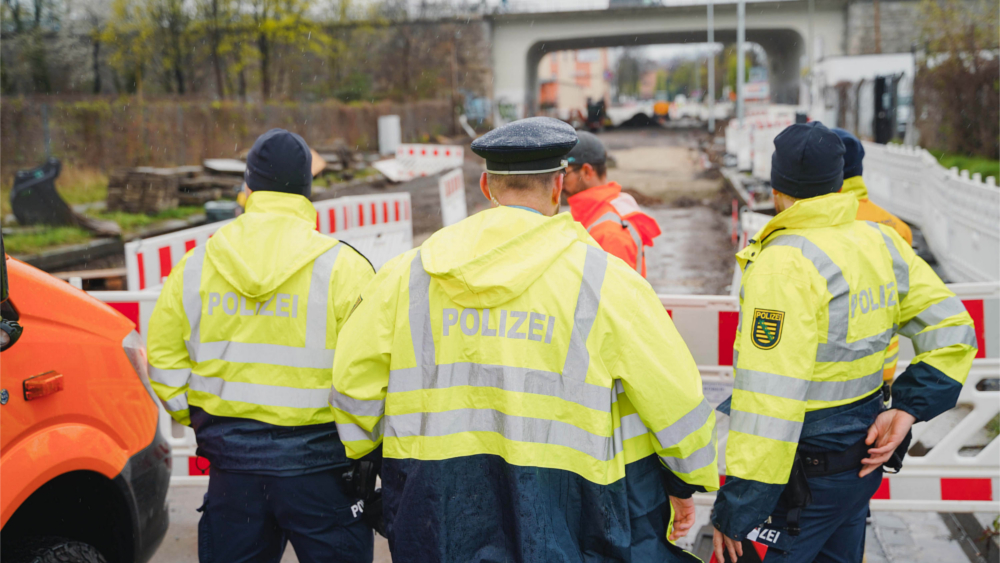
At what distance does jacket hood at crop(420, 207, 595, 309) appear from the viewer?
2033mm

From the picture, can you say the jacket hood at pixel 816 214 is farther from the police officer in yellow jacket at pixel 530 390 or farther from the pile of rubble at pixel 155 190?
the pile of rubble at pixel 155 190

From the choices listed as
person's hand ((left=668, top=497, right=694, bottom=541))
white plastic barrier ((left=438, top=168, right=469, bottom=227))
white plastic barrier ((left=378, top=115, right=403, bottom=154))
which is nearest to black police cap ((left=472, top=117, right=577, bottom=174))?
person's hand ((left=668, top=497, right=694, bottom=541))

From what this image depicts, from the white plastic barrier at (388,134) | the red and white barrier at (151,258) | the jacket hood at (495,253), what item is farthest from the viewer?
the white plastic barrier at (388,134)

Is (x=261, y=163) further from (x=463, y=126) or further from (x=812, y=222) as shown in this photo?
(x=463, y=126)

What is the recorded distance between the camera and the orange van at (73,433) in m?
2.49

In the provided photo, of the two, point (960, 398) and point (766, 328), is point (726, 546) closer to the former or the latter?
point (766, 328)

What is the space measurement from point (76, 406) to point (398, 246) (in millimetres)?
7909

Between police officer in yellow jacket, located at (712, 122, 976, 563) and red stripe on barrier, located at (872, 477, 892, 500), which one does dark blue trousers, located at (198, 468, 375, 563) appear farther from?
red stripe on barrier, located at (872, 477, 892, 500)

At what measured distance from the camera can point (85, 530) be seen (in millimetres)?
2979

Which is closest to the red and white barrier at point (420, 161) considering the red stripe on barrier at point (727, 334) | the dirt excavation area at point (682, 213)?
the dirt excavation area at point (682, 213)

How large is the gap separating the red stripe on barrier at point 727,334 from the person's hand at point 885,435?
1565 mm

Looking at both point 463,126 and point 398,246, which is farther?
point 463,126

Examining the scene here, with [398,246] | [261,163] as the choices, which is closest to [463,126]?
[398,246]

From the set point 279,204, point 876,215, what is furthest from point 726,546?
point 876,215
